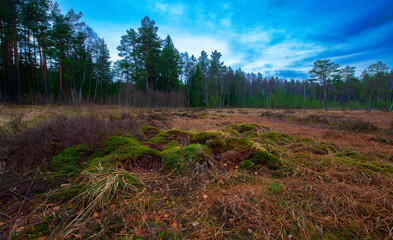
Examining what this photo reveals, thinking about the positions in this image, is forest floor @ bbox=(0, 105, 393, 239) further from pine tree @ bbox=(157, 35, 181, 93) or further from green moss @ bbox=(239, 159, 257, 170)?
pine tree @ bbox=(157, 35, 181, 93)

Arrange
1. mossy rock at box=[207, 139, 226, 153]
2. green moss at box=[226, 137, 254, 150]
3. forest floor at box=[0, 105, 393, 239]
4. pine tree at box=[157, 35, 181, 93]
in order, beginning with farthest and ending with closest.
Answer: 1. pine tree at box=[157, 35, 181, 93]
2. mossy rock at box=[207, 139, 226, 153]
3. green moss at box=[226, 137, 254, 150]
4. forest floor at box=[0, 105, 393, 239]

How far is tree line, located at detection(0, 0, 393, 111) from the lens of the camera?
1644 centimetres

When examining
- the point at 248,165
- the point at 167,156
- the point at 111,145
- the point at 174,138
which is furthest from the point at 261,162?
the point at 111,145

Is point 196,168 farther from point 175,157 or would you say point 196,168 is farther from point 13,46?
point 13,46

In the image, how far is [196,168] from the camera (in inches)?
88.5

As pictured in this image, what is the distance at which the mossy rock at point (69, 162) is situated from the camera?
1.98 meters

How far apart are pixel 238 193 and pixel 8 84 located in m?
29.5

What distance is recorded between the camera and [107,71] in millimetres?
30594

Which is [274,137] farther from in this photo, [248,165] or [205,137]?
[248,165]

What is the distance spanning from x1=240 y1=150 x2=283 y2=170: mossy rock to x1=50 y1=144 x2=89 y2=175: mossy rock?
2.50 meters

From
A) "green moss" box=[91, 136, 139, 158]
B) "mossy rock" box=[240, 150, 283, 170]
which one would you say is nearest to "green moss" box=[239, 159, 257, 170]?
"mossy rock" box=[240, 150, 283, 170]

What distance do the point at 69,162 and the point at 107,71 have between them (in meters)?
34.6

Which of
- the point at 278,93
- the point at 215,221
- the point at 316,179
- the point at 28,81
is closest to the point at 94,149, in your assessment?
the point at 215,221

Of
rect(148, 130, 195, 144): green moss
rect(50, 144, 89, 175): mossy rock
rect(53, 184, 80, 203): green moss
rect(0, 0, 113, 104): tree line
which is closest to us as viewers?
rect(53, 184, 80, 203): green moss
